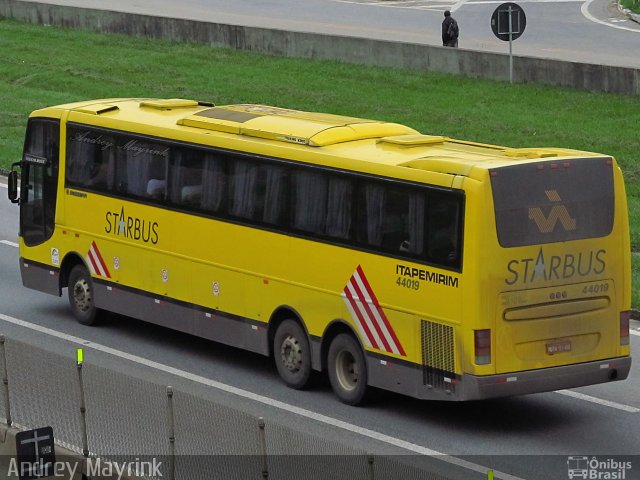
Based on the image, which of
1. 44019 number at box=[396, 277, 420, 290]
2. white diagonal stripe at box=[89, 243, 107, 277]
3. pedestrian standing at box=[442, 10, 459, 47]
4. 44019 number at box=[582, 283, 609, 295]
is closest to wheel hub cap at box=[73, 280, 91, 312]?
white diagonal stripe at box=[89, 243, 107, 277]

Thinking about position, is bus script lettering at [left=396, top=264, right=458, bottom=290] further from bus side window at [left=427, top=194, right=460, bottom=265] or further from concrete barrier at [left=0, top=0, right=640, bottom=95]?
concrete barrier at [left=0, top=0, right=640, bottom=95]

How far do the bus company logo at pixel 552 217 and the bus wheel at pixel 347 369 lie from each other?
8.27ft

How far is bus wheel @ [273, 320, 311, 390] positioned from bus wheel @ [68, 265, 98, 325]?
12.3ft

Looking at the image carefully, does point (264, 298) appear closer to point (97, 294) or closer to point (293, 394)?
point (293, 394)

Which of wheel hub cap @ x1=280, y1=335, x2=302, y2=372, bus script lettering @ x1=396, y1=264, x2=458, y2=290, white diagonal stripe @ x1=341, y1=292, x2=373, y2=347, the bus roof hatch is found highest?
the bus roof hatch

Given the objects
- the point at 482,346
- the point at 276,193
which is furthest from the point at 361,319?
the point at 276,193

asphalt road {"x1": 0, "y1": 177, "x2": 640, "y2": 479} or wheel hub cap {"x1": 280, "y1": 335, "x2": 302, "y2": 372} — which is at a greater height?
wheel hub cap {"x1": 280, "y1": 335, "x2": 302, "y2": 372}

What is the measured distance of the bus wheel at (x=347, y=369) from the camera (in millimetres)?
17953

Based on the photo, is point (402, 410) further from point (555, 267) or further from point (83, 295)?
point (83, 295)

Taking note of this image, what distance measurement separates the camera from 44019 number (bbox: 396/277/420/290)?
1708cm

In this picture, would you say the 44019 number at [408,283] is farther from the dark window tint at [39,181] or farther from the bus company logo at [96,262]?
the dark window tint at [39,181]

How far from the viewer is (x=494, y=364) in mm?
16484

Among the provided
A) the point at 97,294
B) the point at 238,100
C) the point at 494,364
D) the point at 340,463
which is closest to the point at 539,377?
the point at 494,364

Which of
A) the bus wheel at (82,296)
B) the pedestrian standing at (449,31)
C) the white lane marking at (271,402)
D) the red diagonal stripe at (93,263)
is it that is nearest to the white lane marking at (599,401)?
the white lane marking at (271,402)
